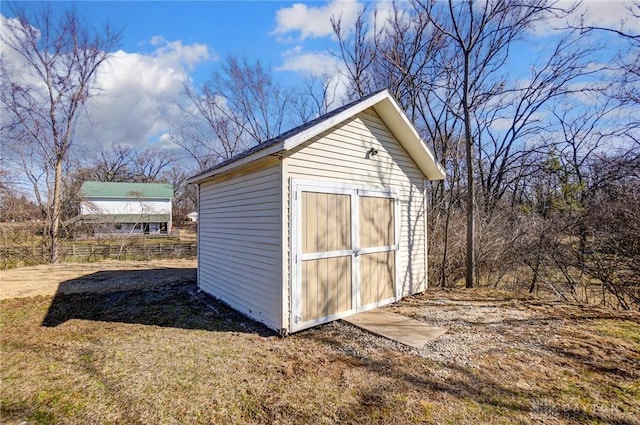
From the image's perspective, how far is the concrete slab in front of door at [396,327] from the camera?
4301 millimetres

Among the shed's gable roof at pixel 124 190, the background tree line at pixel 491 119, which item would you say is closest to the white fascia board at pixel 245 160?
the background tree line at pixel 491 119

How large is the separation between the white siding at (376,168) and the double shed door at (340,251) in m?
0.24

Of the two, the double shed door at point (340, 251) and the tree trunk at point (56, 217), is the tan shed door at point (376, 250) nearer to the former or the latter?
the double shed door at point (340, 251)

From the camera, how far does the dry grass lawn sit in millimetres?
2674

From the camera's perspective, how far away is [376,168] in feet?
19.3

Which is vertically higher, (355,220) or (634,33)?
(634,33)

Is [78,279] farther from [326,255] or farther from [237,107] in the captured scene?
[237,107]

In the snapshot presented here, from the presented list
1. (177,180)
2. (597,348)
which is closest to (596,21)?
(597,348)

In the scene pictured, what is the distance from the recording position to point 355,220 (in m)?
5.38

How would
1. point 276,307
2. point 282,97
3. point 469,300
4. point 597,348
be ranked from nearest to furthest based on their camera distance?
point 597,348 → point 276,307 → point 469,300 → point 282,97

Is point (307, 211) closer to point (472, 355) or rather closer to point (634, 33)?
point (472, 355)

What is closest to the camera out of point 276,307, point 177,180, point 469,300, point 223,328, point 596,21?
point 276,307

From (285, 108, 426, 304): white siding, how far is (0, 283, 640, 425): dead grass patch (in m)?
1.30

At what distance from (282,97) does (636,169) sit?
16.3 meters
